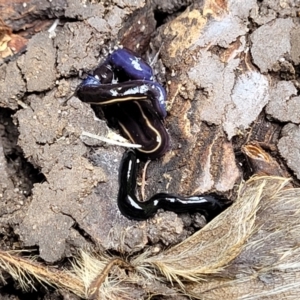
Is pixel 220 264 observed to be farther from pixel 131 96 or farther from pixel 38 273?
pixel 131 96

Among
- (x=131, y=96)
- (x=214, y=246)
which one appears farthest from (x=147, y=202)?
(x=131, y=96)

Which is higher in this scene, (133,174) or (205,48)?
(205,48)

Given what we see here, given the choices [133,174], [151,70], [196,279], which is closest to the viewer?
[196,279]

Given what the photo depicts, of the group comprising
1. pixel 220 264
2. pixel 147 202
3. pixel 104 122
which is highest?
pixel 104 122

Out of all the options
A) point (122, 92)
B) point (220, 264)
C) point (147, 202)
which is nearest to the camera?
point (220, 264)

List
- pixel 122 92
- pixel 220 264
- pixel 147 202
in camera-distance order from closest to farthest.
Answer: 1. pixel 220 264
2. pixel 147 202
3. pixel 122 92

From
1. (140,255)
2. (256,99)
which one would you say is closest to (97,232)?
(140,255)

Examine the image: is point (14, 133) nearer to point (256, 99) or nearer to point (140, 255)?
point (140, 255)

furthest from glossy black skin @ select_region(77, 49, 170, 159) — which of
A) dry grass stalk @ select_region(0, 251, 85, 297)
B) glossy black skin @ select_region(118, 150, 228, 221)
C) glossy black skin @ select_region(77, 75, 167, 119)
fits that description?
dry grass stalk @ select_region(0, 251, 85, 297)
